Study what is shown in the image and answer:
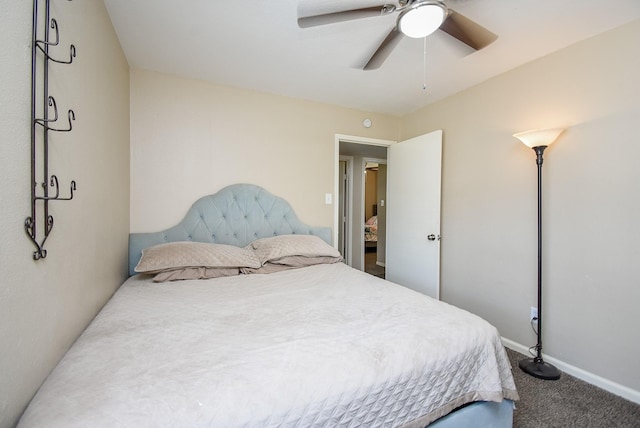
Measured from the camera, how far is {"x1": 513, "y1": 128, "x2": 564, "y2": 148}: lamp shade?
74.8 inches

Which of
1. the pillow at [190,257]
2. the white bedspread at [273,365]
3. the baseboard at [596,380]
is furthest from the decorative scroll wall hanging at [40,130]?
the baseboard at [596,380]

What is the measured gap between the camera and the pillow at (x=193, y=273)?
1903mm

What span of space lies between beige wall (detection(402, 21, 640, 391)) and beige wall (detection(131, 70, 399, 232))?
1425 millimetres

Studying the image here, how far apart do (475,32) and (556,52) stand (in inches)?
43.5

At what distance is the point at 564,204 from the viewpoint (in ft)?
6.53

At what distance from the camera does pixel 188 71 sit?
2.37m

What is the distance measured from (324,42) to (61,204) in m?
1.77

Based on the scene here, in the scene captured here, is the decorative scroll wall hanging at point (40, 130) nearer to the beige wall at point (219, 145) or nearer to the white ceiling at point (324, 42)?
the white ceiling at point (324, 42)

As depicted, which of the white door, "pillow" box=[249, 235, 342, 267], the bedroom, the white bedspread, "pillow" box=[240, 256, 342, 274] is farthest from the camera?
the white door

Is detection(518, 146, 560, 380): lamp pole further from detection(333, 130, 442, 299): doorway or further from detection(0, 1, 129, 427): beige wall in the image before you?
detection(0, 1, 129, 427): beige wall

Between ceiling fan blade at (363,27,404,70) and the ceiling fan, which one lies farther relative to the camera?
ceiling fan blade at (363,27,404,70)

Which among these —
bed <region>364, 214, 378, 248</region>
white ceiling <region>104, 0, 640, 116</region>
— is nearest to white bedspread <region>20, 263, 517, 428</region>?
white ceiling <region>104, 0, 640, 116</region>

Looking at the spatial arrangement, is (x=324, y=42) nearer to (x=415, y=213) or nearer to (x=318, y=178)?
(x=318, y=178)

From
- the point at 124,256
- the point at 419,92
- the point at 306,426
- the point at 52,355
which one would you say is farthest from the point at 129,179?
the point at 419,92
